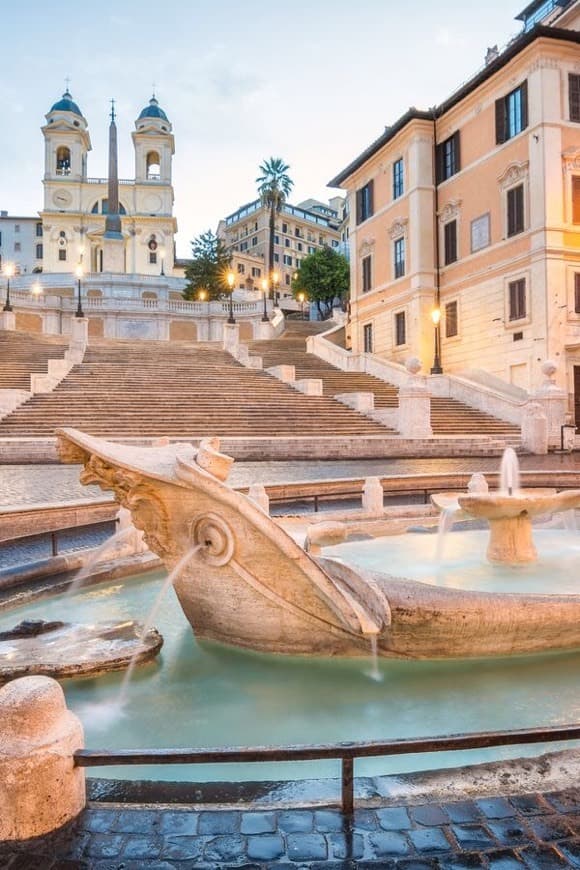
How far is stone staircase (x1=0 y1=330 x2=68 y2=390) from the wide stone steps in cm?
1123

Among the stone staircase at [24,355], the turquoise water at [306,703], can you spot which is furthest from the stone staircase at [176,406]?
the turquoise water at [306,703]

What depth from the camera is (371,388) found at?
2894 centimetres

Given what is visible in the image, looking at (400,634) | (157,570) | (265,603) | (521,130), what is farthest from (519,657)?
(521,130)

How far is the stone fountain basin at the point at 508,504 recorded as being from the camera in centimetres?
636

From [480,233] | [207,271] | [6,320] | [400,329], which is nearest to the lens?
[480,233]

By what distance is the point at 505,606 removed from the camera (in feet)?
15.0

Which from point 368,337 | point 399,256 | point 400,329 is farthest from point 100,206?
point 400,329

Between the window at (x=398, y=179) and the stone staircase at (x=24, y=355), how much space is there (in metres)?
20.0

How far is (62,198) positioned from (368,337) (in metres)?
61.3

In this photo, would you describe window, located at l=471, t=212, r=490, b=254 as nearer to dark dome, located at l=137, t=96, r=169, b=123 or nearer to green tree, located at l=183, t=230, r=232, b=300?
green tree, located at l=183, t=230, r=232, b=300

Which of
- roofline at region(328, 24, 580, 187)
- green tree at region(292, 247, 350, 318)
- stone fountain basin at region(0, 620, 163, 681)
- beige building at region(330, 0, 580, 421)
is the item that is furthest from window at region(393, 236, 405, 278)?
stone fountain basin at region(0, 620, 163, 681)

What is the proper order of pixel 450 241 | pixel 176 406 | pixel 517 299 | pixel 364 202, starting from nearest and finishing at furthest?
pixel 176 406, pixel 517 299, pixel 450 241, pixel 364 202

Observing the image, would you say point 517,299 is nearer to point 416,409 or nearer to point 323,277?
point 416,409

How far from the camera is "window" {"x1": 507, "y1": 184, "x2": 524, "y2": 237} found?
2716 centimetres
